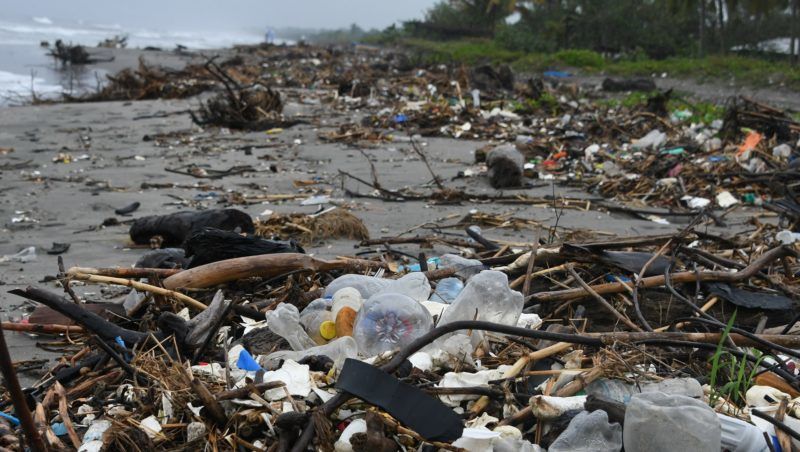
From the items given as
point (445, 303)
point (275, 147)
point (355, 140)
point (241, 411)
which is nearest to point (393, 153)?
point (355, 140)

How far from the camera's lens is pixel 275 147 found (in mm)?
8688

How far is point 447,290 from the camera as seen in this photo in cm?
276

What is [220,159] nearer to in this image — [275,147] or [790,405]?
[275,147]

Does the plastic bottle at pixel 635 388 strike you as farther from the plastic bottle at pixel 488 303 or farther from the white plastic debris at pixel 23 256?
the white plastic debris at pixel 23 256

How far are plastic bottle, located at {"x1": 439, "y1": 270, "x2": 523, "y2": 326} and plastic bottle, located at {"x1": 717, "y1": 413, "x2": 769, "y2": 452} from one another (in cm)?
75

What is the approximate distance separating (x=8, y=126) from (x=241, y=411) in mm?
9948

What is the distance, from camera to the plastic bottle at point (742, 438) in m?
1.72

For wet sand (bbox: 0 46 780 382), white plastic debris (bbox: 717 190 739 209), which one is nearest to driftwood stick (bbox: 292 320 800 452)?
wet sand (bbox: 0 46 780 382)

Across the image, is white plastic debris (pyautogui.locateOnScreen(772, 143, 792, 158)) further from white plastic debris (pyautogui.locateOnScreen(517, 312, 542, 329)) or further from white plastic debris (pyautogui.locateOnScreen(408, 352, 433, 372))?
white plastic debris (pyautogui.locateOnScreen(408, 352, 433, 372))

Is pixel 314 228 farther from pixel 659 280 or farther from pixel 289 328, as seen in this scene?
pixel 659 280

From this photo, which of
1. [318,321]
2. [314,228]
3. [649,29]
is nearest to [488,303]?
[318,321]

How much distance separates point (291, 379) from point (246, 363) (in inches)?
9.2

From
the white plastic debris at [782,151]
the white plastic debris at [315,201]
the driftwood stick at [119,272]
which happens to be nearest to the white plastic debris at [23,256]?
the driftwood stick at [119,272]

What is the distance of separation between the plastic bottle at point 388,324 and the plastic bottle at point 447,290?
42cm
